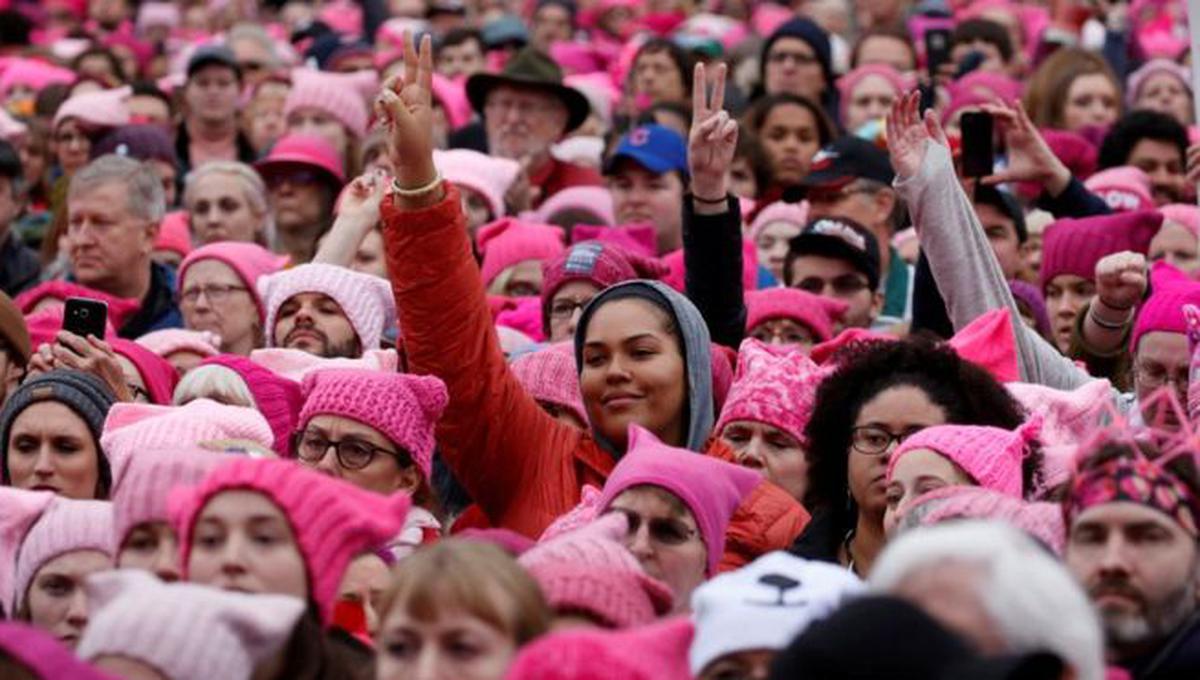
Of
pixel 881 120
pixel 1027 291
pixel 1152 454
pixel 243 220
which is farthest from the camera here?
pixel 881 120

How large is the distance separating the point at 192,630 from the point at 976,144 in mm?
5027

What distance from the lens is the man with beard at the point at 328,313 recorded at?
418 inches

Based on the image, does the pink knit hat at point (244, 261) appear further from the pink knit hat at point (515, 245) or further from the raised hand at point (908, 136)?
Answer: the raised hand at point (908, 136)

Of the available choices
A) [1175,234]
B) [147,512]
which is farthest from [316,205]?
[147,512]

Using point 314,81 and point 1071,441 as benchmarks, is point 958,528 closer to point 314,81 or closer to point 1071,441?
point 1071,441

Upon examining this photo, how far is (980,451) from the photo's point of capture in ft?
26.2

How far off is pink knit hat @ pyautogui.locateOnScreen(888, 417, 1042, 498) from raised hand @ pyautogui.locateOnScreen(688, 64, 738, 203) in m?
1.57

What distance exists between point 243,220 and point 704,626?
6919mm

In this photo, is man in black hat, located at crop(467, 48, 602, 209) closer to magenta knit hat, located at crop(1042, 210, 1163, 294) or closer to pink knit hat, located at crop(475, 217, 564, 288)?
pink knit hat, located at crop(475, 217, 564, 288)

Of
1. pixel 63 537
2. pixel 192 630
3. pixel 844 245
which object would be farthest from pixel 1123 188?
pixel 192 630

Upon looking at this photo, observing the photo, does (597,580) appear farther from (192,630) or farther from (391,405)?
(391,405)

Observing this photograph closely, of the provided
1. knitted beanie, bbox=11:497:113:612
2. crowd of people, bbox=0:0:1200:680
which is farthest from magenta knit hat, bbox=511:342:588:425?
knitted beanie, bbox=11:497:113:612

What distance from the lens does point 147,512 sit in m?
7.40

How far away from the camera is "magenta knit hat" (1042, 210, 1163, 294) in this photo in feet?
36.6
